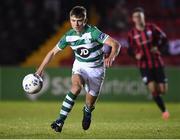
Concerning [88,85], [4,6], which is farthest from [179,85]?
[88,85]

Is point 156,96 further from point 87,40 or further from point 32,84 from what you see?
point 32,84

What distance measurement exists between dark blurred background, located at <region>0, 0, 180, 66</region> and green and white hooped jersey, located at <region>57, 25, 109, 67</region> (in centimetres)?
1323

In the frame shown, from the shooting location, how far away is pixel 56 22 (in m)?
27.5

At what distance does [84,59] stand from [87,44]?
272 millimetres

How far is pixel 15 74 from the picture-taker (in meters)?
23.1

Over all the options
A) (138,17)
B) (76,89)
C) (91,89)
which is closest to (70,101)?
(76,89)

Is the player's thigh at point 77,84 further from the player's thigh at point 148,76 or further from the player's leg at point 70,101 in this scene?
the player's thigh at point 148,76

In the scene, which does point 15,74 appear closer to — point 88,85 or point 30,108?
point 30,108

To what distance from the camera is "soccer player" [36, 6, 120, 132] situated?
36.4 ft

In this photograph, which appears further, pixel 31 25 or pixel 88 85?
pixel 31 25

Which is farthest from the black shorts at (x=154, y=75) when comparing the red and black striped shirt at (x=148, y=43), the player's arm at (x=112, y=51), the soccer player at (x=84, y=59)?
the player's arm at (x=112, y=51)

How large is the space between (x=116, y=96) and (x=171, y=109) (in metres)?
4.05

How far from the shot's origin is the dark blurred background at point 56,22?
2508 centimetres

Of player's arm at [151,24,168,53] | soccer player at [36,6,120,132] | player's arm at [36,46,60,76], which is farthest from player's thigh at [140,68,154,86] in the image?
player's arm at [36,46,60,76]
